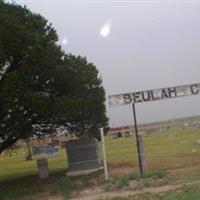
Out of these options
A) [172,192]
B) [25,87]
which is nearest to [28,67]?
[25,87]

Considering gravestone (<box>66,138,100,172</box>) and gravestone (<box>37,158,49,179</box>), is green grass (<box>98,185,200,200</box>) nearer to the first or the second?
gravestone (<box>66,138,100,172</box>)

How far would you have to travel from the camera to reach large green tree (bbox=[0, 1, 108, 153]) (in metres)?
21.4

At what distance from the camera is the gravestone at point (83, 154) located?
23.0m

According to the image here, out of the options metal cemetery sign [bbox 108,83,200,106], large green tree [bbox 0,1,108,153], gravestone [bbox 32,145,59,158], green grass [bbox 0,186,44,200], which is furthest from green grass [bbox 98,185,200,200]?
gravestone [bbox 32,145,59,158]

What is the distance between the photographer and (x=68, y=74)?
76.2 feet

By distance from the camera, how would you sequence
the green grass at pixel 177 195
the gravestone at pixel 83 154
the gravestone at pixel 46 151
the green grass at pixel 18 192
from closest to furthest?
the green grass at pixel 177 195 < the green grass at pixel 18 192 < the gravestone at pixel 83 154 < the gravestone at pixel 46 151

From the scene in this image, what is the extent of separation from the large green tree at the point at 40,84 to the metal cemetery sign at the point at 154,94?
7.89ft

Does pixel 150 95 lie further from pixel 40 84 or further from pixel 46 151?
pixel 46 151

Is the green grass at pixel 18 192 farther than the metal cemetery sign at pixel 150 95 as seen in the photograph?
No

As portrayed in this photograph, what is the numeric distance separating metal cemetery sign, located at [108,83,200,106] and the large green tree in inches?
94.7

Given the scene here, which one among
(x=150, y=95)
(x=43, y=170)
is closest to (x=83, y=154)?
(x=43, y=170)

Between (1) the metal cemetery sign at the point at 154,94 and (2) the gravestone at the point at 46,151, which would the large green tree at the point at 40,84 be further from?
(2) the gravestone at the point at 46,151

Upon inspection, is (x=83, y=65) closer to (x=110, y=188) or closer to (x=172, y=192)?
(x=110, y=188)

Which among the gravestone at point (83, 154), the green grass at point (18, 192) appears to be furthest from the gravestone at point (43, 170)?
the green grass at point (18, 192)
